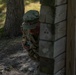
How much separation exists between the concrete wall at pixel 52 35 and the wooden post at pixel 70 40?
5cm

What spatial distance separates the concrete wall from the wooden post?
45 mm

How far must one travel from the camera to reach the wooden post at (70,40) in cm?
304

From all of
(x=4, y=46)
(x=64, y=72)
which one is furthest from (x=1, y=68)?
(x=64, y=72)

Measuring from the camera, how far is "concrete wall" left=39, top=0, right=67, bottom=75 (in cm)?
291

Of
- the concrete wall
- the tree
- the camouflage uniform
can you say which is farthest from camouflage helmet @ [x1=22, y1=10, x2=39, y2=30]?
the tree

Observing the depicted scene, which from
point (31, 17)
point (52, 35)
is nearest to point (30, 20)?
point (31, 17)

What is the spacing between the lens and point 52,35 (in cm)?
294

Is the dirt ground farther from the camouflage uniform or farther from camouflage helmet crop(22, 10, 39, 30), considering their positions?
camouflage helmet crop(22, 10, 39, 30)

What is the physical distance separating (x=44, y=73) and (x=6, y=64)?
9.05 feet

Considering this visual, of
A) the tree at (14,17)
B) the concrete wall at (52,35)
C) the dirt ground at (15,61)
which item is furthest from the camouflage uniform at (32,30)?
the tree at (14,17)

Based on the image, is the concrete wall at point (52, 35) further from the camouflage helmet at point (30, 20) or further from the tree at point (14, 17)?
the tree at point (14, 17)

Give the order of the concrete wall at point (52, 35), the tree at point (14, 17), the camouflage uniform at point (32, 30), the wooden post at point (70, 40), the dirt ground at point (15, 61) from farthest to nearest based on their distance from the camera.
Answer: the tree at point (14, 17)
the dirt ground at point (15, 61)
the camouflage uniform at point (32, 30)
the wooden post at point (70, 40)
the concrete wall at point (52, 35)

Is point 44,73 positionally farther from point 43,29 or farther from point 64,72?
point 43,29

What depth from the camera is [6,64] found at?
5.80 m
